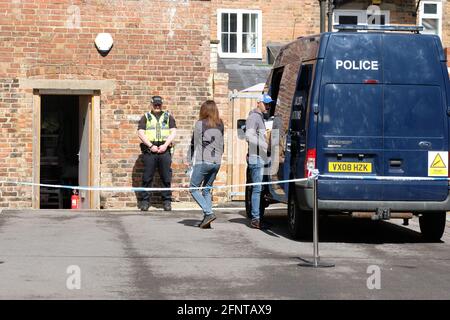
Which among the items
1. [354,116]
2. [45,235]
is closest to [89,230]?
[45,235]

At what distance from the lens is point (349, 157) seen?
45.9 feet

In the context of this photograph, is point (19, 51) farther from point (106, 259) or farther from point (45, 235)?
point (106, 259)

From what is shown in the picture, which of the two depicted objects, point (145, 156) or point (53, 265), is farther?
point (145, 156)

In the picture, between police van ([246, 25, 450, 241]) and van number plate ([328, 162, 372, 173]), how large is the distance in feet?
0.04

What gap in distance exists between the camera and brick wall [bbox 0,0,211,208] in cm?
2011

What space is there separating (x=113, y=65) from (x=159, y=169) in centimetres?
224

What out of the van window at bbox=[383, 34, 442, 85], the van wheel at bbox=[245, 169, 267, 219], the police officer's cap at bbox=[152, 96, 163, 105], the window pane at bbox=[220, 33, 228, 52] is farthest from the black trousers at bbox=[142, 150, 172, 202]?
the window pane at bbox=[220, 33, 228, 52]

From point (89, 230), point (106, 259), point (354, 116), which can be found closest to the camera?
point (106, 259)

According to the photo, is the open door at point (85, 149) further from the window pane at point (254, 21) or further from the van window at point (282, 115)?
the window pane at point (254, 21)

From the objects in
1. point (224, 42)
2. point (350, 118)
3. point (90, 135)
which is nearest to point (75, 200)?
point (90, 135)

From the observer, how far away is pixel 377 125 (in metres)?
14.0

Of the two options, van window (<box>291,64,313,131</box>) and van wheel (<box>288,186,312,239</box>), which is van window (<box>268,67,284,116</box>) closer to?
van window (<box>291,64,313,131</box>)

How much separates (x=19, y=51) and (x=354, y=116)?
8.22 metres

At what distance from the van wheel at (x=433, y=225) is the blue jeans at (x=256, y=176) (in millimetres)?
2303
